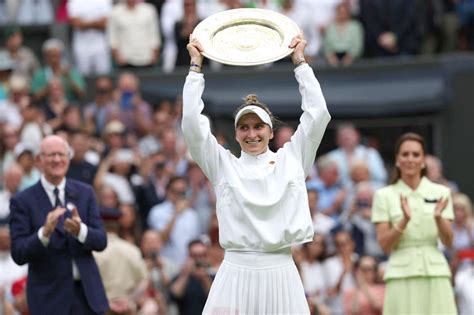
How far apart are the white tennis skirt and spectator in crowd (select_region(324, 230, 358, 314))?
622 cm

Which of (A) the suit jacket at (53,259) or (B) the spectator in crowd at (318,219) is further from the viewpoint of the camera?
(B) the spectator in crowd at (318,219)

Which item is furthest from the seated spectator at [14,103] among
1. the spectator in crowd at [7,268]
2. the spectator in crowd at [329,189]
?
the spectator in crowd at [329,189]

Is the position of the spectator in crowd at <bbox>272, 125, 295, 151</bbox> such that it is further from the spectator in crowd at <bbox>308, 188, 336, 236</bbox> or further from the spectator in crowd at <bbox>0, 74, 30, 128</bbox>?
the spectator in crowd at <bbox>0, 74, 30, 128</bbox>

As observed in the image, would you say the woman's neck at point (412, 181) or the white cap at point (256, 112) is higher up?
the white cap at point (256, 112)

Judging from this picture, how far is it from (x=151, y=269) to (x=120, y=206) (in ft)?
2.65

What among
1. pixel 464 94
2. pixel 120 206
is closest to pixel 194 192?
pixel 120 206

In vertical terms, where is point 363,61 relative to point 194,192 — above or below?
above

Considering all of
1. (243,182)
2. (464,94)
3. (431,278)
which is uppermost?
(464,94)

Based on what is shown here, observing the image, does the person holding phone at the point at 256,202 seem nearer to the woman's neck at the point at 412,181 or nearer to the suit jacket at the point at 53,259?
the suit jacket at the point at 53,259

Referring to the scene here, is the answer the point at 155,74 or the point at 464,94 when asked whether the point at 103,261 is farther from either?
the point at 464,94

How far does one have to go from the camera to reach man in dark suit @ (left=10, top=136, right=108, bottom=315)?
40.5 feet

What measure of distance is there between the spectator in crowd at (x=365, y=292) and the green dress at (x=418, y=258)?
3457 mm

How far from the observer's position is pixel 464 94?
2308 centimetres

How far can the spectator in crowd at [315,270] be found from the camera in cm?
1705
